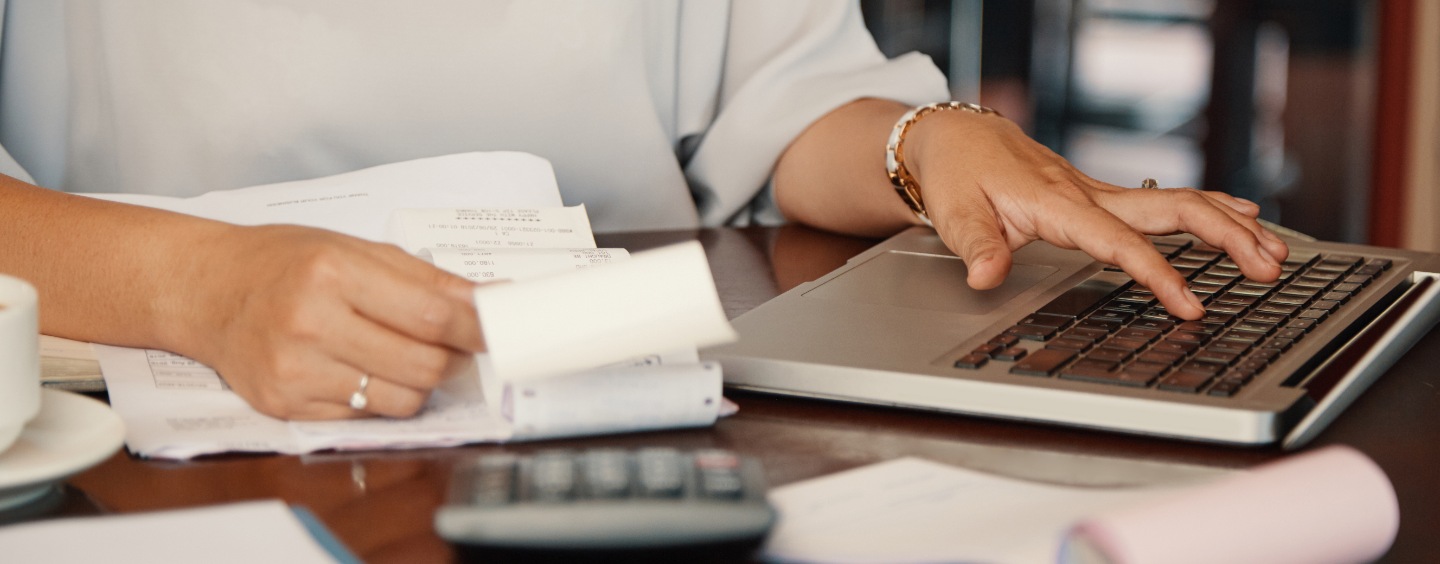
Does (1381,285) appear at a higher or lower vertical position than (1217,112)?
higher

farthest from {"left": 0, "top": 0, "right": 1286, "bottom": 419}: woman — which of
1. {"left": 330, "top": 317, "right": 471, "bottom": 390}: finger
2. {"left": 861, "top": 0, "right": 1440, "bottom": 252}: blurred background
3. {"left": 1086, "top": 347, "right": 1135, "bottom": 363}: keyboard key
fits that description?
{"left": 861, "top": 0, "right": 1440, "bottom": 252}: blurred background

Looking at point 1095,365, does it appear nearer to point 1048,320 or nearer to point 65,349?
point 1048,320

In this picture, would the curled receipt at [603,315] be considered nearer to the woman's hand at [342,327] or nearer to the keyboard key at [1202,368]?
the woman's hand at [342,327]

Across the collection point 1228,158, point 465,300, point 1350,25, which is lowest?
point 1228,158

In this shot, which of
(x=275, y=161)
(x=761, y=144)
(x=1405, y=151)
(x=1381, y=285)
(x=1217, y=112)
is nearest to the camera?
(x=1381, y=285)

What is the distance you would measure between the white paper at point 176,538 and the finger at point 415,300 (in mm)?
120

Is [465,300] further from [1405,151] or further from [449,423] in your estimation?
[1405,151]

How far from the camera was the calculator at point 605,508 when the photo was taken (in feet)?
1.54

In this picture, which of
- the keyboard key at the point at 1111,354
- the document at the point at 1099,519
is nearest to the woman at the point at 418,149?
the keyboard key at the point at 1111,354

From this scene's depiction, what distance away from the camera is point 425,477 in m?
0.60

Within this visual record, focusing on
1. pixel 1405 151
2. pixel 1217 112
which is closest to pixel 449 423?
pixel 1405 151

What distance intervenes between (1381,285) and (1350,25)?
2699mm

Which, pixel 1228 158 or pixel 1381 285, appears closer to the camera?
pixel 1381 285

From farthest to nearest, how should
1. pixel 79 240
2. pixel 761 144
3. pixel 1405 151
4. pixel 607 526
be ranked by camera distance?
1. pixel 1405 151
2. pixel 761 144
3. pixel 79 240
4. pixel 607 526
